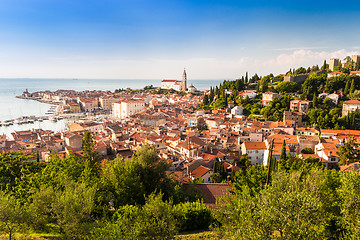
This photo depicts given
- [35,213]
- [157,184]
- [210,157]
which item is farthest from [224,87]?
[35,213]

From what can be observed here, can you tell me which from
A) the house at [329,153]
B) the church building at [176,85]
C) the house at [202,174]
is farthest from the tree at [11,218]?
the church building at [176,85]

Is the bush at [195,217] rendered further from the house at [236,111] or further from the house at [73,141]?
the house at [236,111]

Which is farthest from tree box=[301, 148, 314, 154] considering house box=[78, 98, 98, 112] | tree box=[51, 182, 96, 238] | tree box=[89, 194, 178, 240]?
house box=[78, 98, 98, 112]

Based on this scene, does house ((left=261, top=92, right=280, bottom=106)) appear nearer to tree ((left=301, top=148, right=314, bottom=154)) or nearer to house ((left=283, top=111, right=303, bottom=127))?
house ((left=283, top=111, right=303, bottom=127))

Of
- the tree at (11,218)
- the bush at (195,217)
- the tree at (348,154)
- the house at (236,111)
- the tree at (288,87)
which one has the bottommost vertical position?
the tree at (348,154)

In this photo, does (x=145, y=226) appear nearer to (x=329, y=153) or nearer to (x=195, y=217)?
(x=195, y=217)

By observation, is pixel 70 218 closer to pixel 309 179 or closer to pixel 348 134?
pixel 309 179

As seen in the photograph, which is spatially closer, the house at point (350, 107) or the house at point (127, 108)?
the house at point (350, 107)

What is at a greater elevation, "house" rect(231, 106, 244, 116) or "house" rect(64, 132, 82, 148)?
"house" rect(231, 106, 244, 116)

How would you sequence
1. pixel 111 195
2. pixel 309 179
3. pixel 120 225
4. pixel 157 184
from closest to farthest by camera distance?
pixel 120 225
pixel 309 179
pixel 111 195
pixel 157 184
